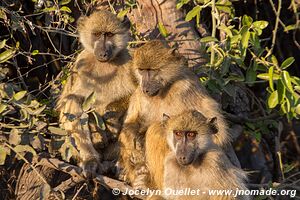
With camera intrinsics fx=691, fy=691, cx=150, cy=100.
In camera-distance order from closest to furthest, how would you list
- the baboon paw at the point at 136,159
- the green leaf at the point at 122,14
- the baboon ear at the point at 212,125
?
the baboon ear at the point at 212,125 → the baboon paw at the point at 136,159 → the green leaf at the point at 122,14

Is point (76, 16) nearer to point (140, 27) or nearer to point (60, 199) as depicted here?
point (140, 27)

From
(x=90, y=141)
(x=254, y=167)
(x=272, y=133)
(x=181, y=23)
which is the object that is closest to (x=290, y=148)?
(x=254, y=167)

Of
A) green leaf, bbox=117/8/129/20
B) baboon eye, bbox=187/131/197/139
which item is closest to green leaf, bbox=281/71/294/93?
baboon eye, bbox=187/131/197/139

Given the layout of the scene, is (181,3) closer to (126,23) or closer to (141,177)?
(126,23)

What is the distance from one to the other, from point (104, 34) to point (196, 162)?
1.55 m

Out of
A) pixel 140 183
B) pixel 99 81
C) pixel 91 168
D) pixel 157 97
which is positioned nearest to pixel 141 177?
pixel 140 183

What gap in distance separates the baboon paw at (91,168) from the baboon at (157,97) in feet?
0.69

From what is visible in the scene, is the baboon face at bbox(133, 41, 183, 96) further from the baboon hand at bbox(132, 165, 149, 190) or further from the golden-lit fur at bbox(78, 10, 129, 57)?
the baboon hand at bbox(132, 165, 149, 190)

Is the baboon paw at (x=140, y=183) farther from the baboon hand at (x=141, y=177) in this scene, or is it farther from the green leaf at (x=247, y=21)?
the green leaf at (x=247, y=21)

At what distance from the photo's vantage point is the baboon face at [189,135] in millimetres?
4336

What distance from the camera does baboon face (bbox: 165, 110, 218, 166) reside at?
4.34 m

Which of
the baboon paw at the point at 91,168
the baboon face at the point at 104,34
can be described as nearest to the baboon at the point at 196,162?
the baboon paw at the point at 91,168

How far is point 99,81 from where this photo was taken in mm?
5465

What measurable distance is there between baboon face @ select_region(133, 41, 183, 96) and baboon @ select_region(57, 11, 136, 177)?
367mm
